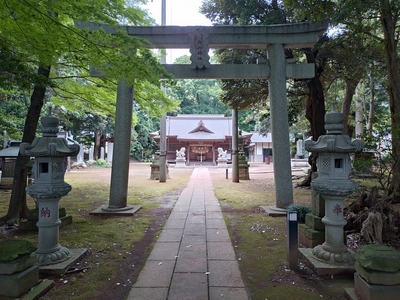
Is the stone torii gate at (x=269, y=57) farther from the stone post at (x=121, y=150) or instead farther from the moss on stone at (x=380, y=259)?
the moss on stone at (x=380, y=259)

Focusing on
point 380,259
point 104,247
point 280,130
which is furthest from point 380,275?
point 280,130

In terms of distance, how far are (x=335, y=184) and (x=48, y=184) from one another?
380cm

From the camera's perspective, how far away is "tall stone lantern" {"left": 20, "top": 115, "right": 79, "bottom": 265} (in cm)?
350

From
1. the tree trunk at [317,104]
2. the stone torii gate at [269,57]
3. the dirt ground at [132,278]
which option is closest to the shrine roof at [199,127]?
the tree trunk at [317,104]

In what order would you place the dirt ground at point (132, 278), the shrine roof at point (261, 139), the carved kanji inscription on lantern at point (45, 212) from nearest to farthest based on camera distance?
the dirt ground at point (132, 278) → the carved kanji inscription on lantern at point (45, 212) → the shrine roof at point (261, 139)

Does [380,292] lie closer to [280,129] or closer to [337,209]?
[337,209]

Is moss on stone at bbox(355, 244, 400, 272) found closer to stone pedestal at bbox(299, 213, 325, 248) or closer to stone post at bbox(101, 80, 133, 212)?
stone pedestal at bbox(299, 213, 325, 248)

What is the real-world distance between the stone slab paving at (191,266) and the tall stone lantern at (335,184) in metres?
1.29

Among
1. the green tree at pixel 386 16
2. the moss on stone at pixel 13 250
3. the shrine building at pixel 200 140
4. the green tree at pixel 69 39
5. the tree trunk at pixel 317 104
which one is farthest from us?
the shrine building at pixel 200 140

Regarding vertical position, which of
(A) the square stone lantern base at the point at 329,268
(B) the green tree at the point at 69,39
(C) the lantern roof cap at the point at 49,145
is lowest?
(A) the square stone lantern base at the point at 329,268

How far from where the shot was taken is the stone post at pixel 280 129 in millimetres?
6785

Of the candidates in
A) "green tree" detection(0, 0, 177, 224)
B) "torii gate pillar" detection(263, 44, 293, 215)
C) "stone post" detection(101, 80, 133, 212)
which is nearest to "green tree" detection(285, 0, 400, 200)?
"torii gate pillar" detection(263, 44, 293, 215)

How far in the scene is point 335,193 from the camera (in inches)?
134

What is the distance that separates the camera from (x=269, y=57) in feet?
23.3
